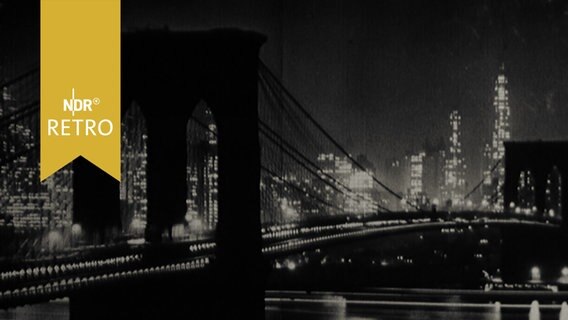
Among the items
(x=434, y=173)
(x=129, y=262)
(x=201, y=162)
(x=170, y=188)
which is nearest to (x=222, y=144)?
(x=170, y=188)

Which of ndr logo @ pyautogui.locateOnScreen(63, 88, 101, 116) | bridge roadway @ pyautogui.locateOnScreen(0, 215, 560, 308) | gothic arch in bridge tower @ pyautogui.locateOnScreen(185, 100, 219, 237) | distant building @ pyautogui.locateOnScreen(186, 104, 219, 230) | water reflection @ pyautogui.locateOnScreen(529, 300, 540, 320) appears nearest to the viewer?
ndr logo @ pyautogui.locateOnScreen(63, 88, 101, 116)

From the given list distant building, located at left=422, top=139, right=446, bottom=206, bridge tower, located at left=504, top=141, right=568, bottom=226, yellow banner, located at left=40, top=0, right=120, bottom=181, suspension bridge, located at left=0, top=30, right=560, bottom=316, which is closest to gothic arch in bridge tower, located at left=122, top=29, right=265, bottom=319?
suspension bridge, located at left=0, top=30, right=560, bottom=316

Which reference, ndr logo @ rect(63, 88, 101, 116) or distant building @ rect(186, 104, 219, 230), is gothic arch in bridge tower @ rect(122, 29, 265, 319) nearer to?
distant building @ rect(186, 104, 219, 230)

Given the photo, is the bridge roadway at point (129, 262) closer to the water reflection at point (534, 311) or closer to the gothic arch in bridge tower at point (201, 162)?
the gothic arch in bridge tower at point (201, 162)

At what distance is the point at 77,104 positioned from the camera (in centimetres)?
1620

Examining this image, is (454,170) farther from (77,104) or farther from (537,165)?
(77,104)

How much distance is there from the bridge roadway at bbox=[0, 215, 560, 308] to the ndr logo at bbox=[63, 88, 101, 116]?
13.8ft

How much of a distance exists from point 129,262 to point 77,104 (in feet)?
28.5

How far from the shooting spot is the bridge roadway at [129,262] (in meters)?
20.0

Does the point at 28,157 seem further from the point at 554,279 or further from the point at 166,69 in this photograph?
the point at 554,279

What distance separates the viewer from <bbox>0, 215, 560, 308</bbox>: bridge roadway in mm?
19953

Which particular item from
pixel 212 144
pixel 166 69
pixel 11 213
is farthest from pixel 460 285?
pixel 166 69

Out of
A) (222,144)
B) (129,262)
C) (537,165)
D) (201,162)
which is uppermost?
(537,165)

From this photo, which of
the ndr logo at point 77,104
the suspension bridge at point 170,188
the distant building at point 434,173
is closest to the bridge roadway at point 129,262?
the suspension bridge at point 170,188
